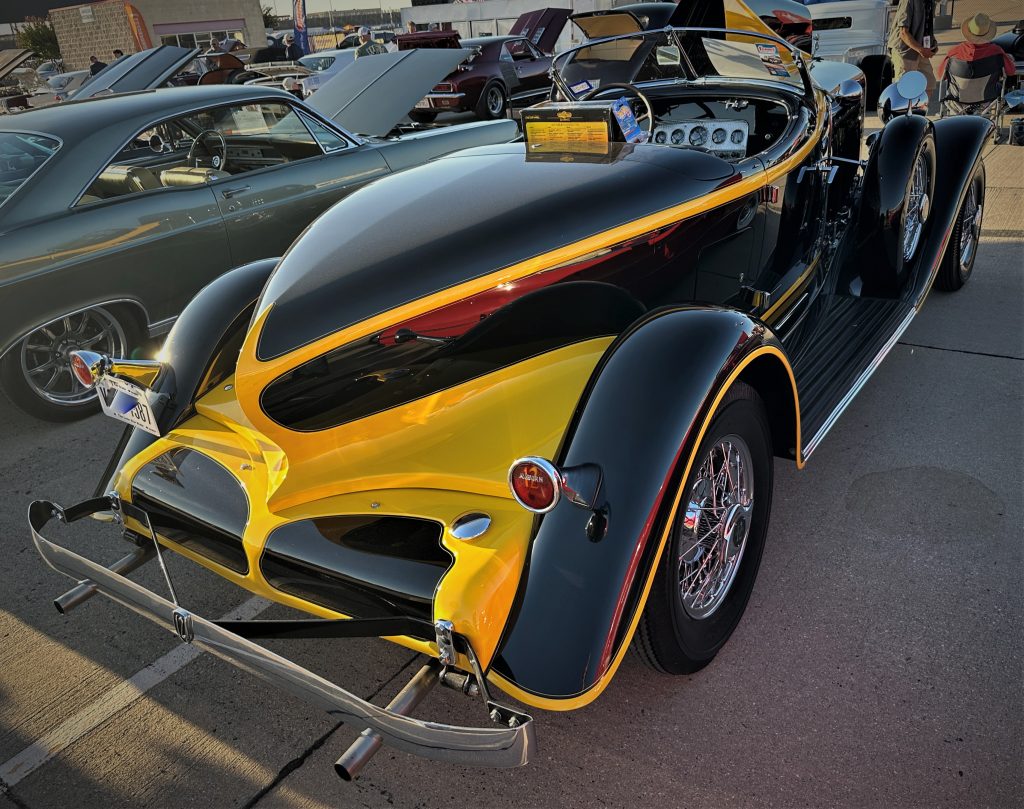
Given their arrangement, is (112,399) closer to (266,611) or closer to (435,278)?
(266,611)

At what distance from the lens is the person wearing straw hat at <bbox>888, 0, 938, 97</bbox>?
29.4 ft

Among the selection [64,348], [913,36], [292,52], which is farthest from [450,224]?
[292,52]

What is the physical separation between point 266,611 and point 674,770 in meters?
1.54

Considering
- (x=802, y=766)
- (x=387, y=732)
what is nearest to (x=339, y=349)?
(x=387, y=732)

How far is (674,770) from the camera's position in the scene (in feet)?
6.88

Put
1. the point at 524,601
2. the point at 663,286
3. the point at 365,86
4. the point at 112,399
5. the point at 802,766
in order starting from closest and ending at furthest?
the point at 524,601 < the point at 802,766 < the point at 112,399 < the point at 663,286 < the point at 365,86

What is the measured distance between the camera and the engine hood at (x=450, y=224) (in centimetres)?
223

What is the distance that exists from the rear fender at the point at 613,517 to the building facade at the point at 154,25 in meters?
35.6

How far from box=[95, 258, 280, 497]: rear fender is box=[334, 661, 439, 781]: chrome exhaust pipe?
1.30 m

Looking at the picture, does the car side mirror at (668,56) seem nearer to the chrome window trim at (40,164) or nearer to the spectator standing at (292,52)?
the chrome window trim at (40,164)

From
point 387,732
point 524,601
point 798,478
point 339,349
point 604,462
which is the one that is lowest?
point 798,478

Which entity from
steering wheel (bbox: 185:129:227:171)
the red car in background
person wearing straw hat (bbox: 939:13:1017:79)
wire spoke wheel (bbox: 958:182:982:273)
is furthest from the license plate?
the red car in background

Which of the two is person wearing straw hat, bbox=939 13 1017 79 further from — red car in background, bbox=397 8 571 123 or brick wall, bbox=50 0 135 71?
brick wall, bbox=50 0 135 71

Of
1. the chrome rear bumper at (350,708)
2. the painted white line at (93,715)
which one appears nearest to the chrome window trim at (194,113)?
the painted white line at (93,715)
